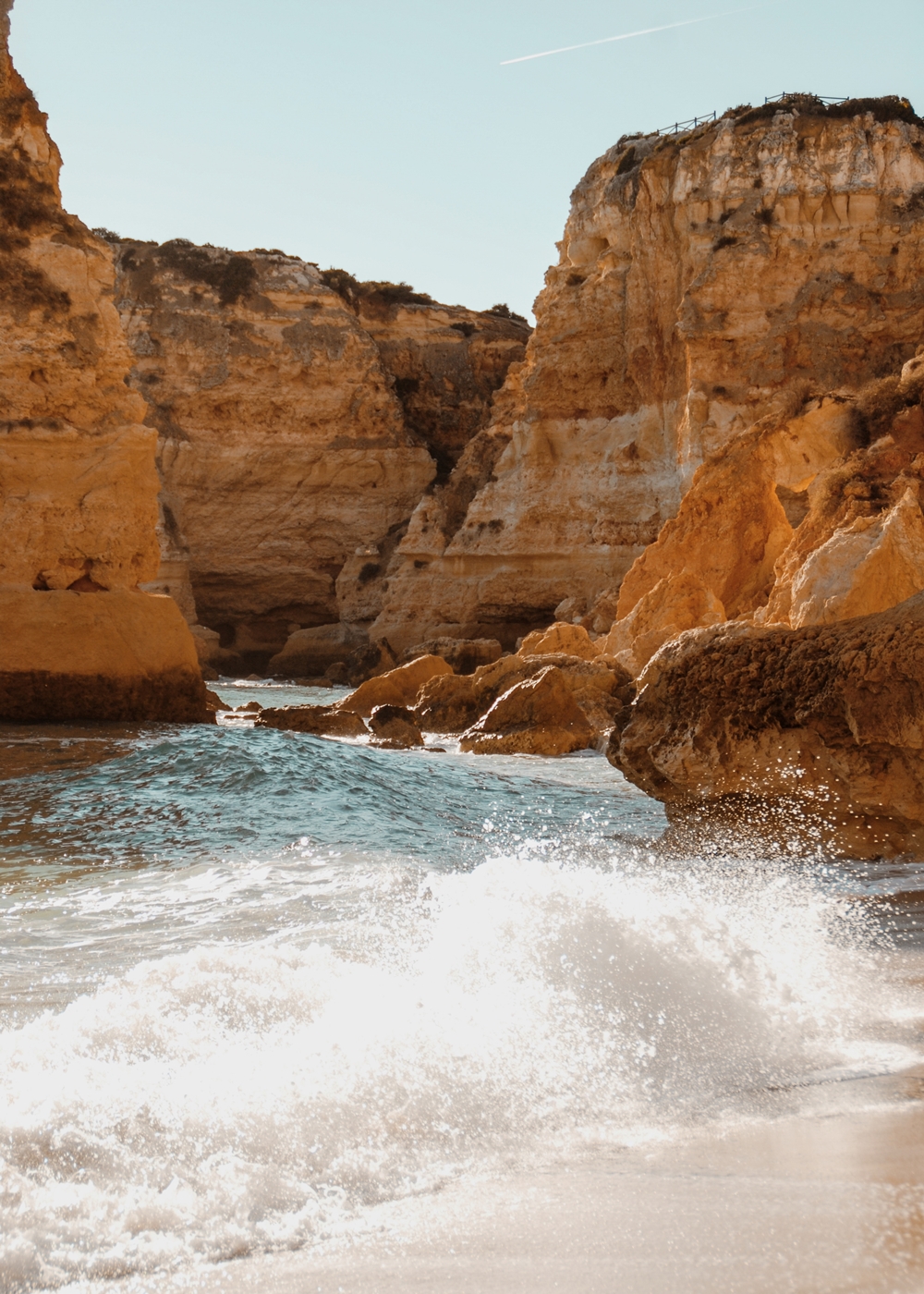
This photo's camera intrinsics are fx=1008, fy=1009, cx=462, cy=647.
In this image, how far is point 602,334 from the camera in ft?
90.8

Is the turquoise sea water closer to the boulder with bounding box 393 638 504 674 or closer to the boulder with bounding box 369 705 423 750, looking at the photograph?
the boulder with bounding box 369 705 423 750

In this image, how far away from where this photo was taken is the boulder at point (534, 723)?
36.5ft

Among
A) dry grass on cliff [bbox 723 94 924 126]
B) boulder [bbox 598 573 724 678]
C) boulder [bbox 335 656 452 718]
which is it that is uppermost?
dry grass on cliff [bbox 723 94 924 126]

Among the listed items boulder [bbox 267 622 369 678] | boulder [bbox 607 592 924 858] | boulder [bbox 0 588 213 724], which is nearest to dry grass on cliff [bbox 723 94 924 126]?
boulder [bbox 267 622 369 678]

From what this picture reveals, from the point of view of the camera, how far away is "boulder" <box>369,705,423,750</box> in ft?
37.8

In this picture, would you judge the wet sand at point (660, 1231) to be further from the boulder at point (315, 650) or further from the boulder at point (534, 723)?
the boulder at point (315, 650)

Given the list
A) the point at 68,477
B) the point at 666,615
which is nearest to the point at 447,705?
the point at 666,615

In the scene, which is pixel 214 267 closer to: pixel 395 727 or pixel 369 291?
pixel 369 291

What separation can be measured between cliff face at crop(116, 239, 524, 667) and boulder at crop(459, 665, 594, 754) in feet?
69.6

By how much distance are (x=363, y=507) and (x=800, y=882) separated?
104ft

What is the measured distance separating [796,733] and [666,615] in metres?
11.3

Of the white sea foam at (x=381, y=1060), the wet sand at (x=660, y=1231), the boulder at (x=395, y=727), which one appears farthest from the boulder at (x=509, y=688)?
the wet sand at (x=660, y=1231)

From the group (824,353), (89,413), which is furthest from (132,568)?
(824,353)

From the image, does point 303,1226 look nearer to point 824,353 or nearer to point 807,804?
point 807,804
